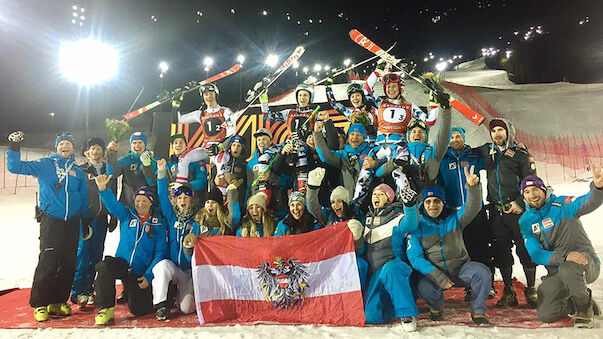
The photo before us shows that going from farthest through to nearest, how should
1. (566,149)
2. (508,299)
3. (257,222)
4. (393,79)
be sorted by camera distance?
(566,149), (393,79), (257,222), (508,299)

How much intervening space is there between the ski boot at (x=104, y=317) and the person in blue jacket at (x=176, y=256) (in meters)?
0.47

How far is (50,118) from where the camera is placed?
2541cm

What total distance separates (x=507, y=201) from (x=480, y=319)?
1.66m

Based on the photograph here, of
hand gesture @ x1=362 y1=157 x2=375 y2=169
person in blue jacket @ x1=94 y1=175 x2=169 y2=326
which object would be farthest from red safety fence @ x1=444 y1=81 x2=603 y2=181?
person in blue jacket @ x1=94 y1=175 x2=169 y2=326

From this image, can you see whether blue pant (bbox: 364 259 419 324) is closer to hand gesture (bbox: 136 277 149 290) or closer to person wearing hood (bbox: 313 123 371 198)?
person wearing hood (bbox: 313 123 371 198)

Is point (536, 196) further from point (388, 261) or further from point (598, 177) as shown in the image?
point (388, 261)

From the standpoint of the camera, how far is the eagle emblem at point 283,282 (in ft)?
14.1

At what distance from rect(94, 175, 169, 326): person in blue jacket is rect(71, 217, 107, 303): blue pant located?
0.86m

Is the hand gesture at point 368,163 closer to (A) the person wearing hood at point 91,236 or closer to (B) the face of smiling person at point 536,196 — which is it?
(B) the face of smiling person at point 536,196

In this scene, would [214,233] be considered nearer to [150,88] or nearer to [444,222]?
[444,222]

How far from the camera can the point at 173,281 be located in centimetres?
462

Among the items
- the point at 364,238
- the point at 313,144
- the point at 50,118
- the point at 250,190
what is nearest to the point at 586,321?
the point at 364,238

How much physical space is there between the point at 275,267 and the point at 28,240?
26.3 ft

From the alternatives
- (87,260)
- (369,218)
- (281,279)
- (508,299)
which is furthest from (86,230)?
(508,299)
